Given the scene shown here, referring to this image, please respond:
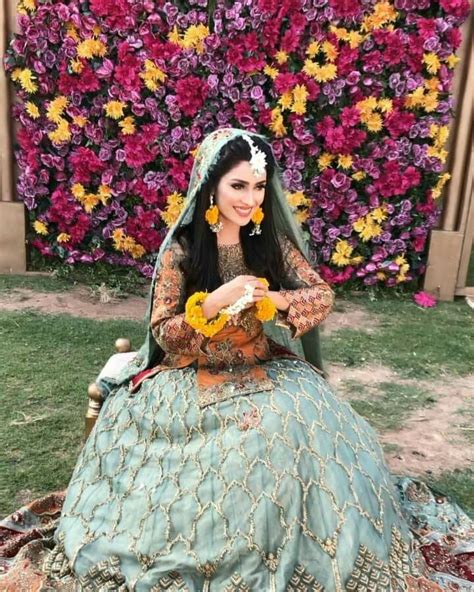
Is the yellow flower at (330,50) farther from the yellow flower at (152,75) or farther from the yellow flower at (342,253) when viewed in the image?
the yellow flower at (342,253)

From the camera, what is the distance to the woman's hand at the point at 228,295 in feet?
7.38

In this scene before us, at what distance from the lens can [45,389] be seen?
3904 millimetres

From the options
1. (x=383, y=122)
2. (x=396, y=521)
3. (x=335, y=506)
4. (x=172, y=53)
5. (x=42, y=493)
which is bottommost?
(x=42, y=493)

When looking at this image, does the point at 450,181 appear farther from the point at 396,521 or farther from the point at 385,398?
the point at 396,521

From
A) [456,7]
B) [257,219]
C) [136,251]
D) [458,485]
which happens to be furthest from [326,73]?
[458,485]

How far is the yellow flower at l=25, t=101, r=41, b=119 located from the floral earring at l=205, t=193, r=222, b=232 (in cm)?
375

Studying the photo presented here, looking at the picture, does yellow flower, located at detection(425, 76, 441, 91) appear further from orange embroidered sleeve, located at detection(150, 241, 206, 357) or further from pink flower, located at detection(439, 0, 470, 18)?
orange embroidered sleeve, located at detection(150, 241, 206, 357)

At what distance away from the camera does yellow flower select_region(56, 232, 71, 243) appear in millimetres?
5879

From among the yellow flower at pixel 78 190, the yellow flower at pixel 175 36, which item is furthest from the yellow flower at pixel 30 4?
the yellow flower at pixel 78 190

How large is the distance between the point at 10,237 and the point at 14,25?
5.86 feet

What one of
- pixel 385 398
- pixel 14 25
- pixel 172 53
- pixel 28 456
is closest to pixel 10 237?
pixel 14 25

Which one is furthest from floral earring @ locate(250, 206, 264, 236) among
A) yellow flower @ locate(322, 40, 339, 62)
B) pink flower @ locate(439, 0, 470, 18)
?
pink flower @ locate(439, 0, 470, 18)

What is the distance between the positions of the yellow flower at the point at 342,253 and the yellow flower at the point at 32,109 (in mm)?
2794

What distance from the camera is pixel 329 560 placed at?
6.66 ft
